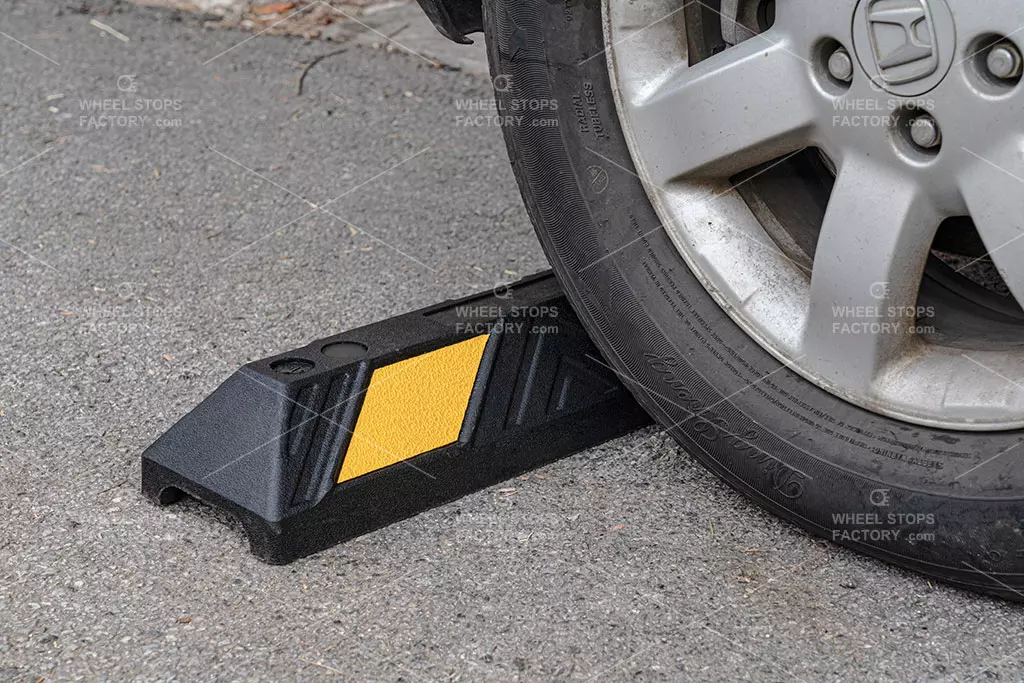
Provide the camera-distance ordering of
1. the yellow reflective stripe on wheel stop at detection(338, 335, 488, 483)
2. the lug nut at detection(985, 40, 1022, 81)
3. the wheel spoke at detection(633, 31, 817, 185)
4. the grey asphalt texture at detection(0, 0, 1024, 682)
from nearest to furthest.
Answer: the lug nut at detection(985, 40, 1022, 81) → the grey asphalt texture at detection(0, 0, 1024, 682) → the wheel spoke at detection(633, 31, 817, 185) → the yellow reflective stripe on wheel stop at detection(338, 335, 488, 483)

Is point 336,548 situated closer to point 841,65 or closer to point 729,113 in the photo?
point 729,113

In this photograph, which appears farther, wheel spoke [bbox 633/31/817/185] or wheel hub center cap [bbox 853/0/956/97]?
wheel spoke [bbox 633/31/817/185]

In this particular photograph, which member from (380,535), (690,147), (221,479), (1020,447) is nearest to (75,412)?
(221,479)

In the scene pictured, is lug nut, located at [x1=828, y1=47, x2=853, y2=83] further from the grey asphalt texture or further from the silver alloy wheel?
the grey asphalt texture

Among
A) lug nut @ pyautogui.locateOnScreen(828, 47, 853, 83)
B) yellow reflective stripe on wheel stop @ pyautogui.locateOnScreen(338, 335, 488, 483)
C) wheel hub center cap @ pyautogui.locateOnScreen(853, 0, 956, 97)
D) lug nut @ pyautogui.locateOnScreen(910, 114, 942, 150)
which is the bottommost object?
yellow reflective stripe on wheel stop @ pyautogui.locateOnScreen(338, 335, 488, 483)

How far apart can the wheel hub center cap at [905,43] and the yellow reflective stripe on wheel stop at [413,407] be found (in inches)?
30.3

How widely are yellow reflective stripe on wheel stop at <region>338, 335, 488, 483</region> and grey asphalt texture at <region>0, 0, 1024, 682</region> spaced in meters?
0.12

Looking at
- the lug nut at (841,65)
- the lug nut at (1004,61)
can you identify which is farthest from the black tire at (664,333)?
the lug nut at (1004,61)

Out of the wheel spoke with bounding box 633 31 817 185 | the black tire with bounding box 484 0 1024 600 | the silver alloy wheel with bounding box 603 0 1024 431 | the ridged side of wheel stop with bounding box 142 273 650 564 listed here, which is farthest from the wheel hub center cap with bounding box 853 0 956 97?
the ridged side of wheel stop with bounding box 142 273 650 564

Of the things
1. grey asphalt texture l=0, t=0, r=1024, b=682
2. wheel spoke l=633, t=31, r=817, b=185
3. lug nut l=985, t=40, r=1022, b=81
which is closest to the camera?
lug nut l=985, t=40, r=1022, b=81

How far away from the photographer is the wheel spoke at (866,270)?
185 cm

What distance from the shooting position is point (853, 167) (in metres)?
1.88

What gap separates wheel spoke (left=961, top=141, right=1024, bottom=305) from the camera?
1.72 m

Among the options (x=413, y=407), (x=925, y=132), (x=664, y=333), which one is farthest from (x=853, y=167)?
(x=413, y=407)
